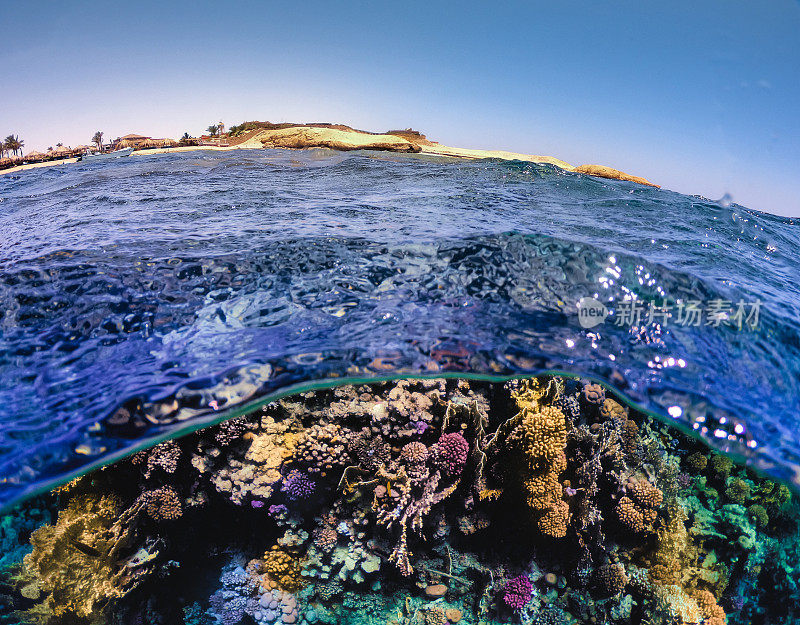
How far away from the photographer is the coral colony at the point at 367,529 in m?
4.12

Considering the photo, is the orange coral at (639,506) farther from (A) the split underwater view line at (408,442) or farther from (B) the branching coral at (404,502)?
(B) the branching coral at (404,502)

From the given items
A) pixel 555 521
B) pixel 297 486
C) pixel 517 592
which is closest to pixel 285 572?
pixel 297 486

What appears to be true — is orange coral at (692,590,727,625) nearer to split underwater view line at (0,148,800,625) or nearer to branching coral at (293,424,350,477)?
split underwater view line at (0,148,800,625)

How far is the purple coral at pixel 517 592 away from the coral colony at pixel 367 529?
0.5 inches

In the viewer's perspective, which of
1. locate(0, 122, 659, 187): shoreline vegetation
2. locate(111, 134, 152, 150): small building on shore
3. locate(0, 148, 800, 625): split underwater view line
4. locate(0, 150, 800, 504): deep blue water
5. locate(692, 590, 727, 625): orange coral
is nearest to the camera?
locate(0, 150, 800, 504): deep blue water

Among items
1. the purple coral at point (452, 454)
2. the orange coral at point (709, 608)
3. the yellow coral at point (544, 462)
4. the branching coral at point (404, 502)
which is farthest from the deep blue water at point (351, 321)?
the orange coral at point (709, 608)

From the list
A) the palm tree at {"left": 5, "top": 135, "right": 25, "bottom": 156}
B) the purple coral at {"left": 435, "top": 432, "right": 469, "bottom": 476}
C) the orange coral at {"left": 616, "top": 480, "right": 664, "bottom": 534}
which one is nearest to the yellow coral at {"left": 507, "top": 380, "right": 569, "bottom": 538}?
the purple coral at {"left": 435, "top": 432, "right": 469, "bottom": 476}

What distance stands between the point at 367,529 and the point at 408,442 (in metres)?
0.96

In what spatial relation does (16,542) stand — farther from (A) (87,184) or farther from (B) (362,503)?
(A) (87,184)

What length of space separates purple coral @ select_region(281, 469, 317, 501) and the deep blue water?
95 cm

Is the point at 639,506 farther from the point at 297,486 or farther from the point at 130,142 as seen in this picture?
the point at 130,142

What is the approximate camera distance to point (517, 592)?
13.6 ft

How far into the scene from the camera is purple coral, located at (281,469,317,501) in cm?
409

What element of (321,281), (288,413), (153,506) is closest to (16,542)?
(153,506)
